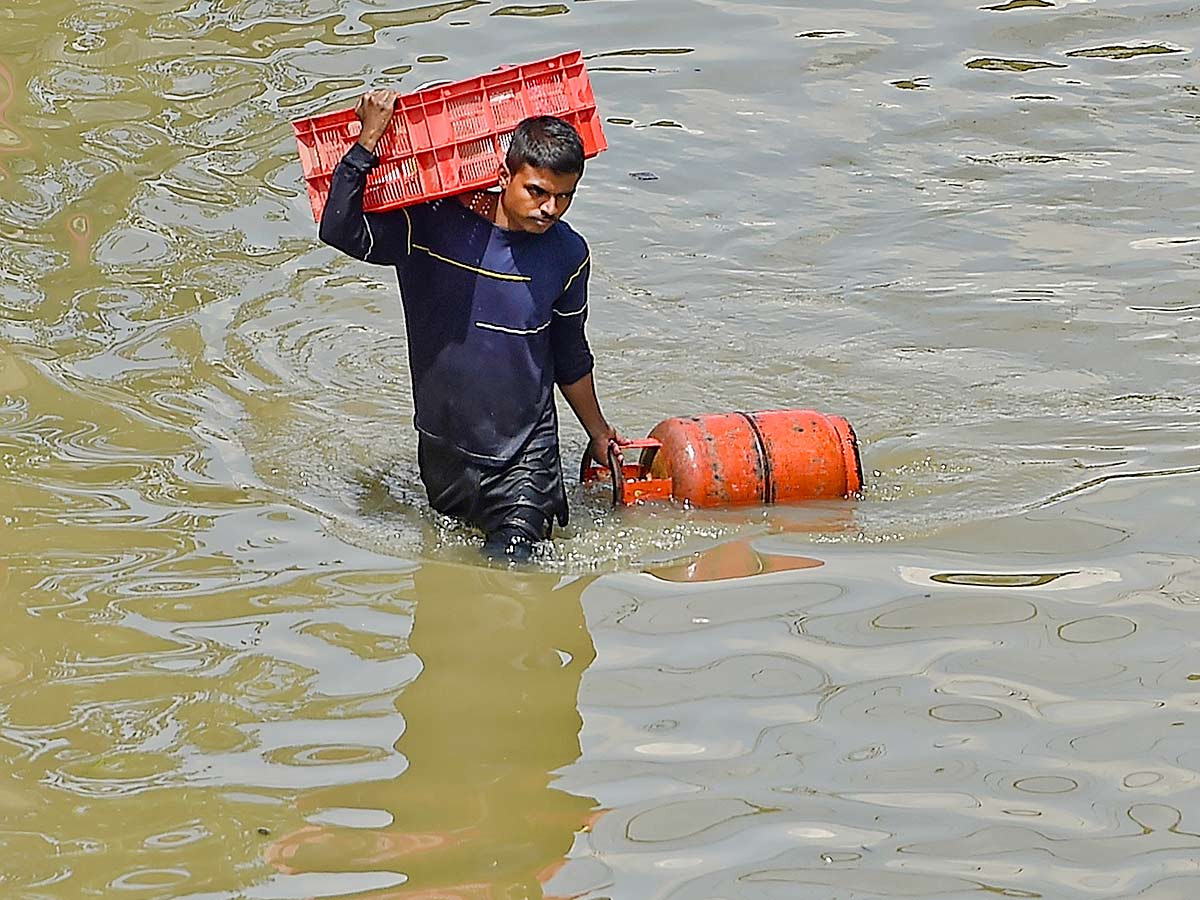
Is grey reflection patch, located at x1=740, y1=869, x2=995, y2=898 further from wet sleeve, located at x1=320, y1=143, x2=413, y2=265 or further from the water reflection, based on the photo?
wet sleeve, located at x1=320, y1=143, x2=413, y2=265

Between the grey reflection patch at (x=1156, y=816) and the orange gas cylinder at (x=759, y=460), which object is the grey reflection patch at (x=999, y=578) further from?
the grey reflection patch at (x=1156, y=816)

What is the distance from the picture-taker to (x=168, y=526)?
5.70m

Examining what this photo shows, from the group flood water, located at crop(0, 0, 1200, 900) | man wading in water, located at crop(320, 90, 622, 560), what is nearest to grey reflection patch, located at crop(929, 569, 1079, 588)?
flood water, located at crop(0, 0, 1200, 900)

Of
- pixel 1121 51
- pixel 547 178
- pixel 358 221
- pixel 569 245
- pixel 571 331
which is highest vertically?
pixel 1121 51

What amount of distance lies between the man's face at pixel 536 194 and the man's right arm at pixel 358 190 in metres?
0.40

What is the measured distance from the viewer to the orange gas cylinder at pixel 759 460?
5.93 meters

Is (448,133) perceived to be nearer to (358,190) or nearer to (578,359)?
(358,190)

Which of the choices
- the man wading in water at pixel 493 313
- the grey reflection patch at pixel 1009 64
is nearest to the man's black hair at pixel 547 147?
the man wading in water at pixel 493 313

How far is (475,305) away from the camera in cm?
552

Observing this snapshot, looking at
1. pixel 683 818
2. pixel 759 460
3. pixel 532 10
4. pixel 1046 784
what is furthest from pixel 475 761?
pixel 532 10

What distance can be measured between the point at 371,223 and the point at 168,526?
1217 millimetres

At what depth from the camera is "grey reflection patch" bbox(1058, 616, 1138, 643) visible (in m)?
4.89

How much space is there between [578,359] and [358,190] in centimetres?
97

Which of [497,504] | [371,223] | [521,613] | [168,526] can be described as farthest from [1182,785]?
[168,526]
